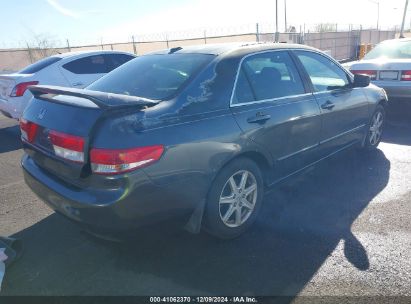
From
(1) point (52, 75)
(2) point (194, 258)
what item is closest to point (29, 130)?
(2) point (194, 258)

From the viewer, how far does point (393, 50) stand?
738cm

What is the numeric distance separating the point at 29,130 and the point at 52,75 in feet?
14.5

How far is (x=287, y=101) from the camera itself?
3.49 meters

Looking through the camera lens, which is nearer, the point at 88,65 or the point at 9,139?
the point at 9,139

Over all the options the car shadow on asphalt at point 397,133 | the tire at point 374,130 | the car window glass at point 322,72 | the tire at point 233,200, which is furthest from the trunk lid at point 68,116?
the car shadow on asphalt at point 397,133

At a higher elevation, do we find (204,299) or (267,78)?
(267,78)

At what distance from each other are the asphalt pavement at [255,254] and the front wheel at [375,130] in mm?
1318

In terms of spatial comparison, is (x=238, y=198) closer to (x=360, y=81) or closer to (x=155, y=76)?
(x=155, y=76)

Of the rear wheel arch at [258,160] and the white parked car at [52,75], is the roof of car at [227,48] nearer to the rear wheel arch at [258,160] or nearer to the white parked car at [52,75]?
the rear wheel arch at [258,160]

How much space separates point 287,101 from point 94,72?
17.3ft

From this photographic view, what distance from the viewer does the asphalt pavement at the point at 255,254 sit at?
2.58m

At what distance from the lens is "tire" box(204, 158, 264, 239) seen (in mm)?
2894

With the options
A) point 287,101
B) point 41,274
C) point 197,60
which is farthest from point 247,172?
point 41,274

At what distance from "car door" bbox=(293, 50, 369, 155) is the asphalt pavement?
2.38ft
